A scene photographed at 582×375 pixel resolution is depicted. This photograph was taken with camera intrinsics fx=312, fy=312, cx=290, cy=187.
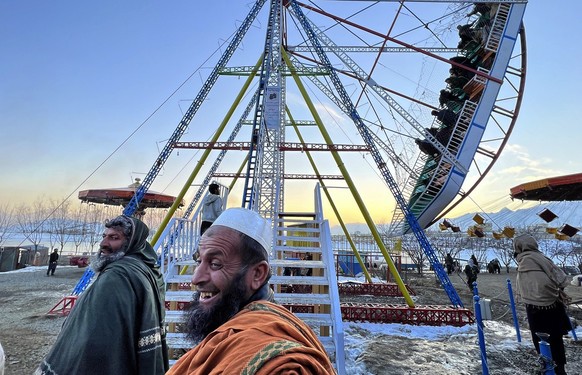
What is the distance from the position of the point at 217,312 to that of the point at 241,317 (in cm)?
23

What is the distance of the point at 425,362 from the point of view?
573 cm

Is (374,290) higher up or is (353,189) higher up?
(353,189)

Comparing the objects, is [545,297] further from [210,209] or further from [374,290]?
[374,290]

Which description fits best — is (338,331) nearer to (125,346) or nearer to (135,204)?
(125,346)

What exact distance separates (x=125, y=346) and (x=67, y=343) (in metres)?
0.31

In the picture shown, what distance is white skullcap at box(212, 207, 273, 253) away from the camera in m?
1.50

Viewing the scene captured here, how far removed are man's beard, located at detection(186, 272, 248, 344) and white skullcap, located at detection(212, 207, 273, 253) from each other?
0.71ft

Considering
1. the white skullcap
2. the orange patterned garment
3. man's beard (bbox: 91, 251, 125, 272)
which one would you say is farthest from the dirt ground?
the orange patterned garment

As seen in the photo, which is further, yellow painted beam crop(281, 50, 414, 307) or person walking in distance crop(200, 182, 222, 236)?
yellow painted beam crop(281, 50, 414, 307)

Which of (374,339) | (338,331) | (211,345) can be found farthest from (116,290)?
(374,339)

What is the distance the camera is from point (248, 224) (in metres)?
1.52

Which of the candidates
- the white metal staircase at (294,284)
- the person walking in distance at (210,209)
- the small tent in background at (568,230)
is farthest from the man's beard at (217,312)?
the small tent in background at (568,230)

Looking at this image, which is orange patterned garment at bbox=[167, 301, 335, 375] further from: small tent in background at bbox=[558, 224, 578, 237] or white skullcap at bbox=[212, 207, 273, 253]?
small tent in background at bbox=[558, 224, 578, 237]

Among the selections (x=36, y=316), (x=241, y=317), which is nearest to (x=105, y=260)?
(x=241, y=317)
